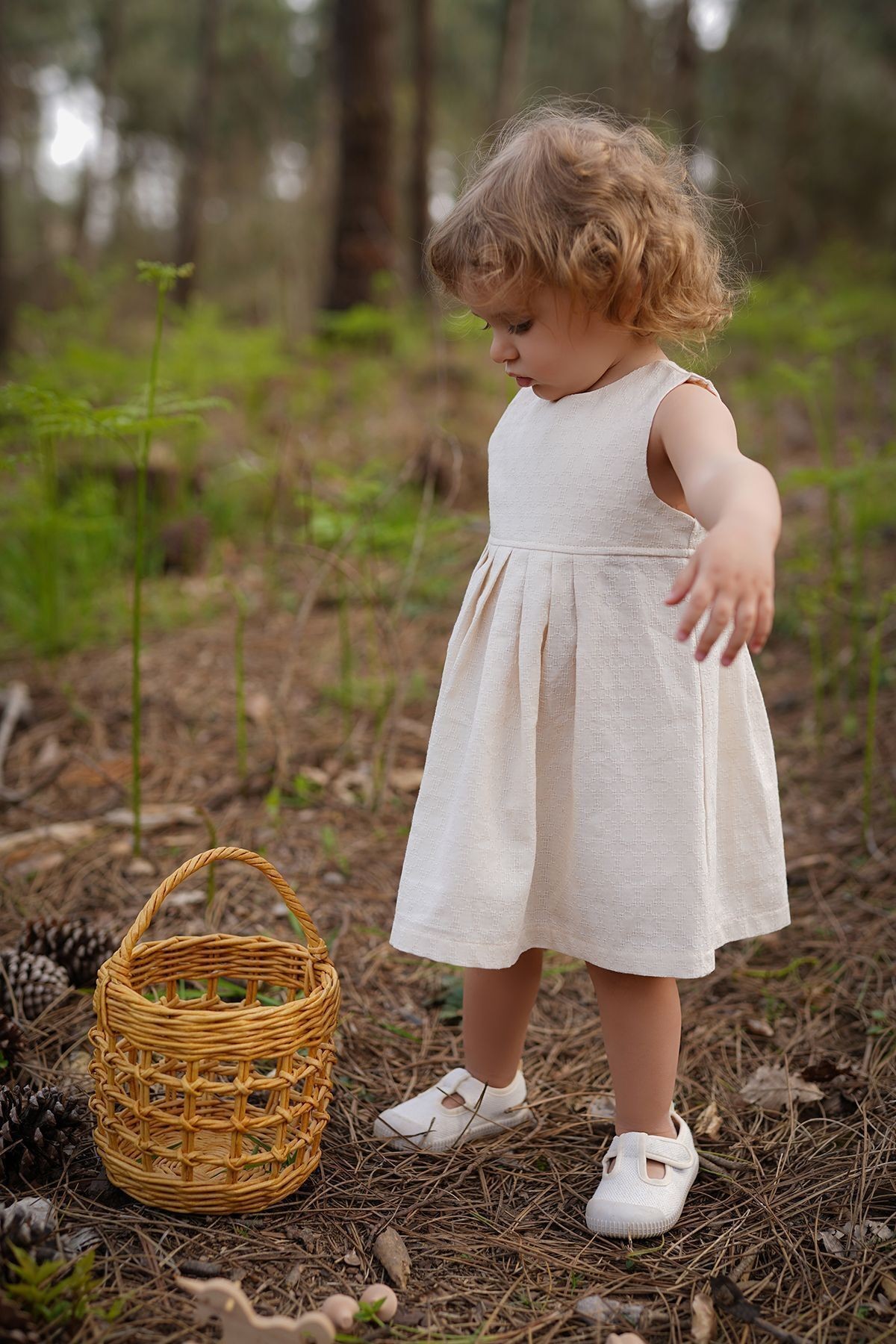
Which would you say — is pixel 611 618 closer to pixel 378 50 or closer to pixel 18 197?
pixel 378 50

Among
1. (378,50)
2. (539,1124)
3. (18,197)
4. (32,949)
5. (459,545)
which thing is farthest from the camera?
(18,197)

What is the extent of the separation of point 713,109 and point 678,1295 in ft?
61.9

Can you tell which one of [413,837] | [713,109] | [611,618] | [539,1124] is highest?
[713,109]

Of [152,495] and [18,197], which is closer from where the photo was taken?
[152,495]

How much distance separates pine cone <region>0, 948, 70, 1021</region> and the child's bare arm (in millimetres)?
Answer: 1577

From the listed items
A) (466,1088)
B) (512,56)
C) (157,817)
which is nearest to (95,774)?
(157,817)

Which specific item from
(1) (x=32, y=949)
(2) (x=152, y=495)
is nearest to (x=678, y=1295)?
(1) (x=32, y=949)

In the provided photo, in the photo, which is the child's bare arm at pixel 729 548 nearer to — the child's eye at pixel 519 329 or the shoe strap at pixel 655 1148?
the child's eye at pixel 519 329

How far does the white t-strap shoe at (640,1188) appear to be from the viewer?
1.65 m

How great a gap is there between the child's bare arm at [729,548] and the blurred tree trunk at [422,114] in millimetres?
10068

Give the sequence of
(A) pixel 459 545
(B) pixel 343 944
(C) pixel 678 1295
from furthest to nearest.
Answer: (A) pixel 459 545 → (B) pixel 343 944 → (C) pixel 678 1295

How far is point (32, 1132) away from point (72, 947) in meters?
0.58

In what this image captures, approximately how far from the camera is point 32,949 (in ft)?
7.32

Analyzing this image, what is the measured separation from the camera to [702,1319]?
149 cm
